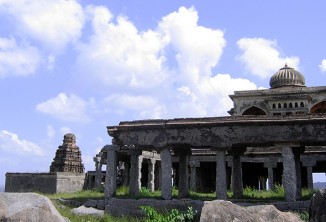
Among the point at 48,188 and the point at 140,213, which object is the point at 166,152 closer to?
the point at 140,213

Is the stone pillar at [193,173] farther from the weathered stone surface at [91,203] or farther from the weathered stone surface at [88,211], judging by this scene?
the weathered stone surface at [88,211]

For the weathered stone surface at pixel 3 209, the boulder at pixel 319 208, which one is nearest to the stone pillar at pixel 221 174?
the boulder at pixel 319 208

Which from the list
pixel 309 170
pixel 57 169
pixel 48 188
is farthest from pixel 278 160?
pixel 57 169

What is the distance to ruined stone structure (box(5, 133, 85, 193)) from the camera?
30.1m

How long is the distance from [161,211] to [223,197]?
2281 millimetres

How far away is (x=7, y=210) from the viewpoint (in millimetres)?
8594

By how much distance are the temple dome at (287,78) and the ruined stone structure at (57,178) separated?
18009mm

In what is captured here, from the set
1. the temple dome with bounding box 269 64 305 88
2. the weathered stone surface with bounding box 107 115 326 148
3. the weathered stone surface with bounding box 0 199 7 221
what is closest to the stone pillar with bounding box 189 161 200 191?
the weathered stone surface with bounding box 107 115 326 148

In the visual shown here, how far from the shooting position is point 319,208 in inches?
293

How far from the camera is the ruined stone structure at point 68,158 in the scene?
115ft

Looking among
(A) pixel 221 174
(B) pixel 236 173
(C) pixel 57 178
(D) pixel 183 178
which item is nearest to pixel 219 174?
(A) pixel 221 174

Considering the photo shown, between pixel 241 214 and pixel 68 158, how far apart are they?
94.5 ft

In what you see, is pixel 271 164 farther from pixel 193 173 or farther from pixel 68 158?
pixel 68 158

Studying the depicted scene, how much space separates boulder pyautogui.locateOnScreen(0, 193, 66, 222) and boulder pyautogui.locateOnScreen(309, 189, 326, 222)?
4.91 meters
